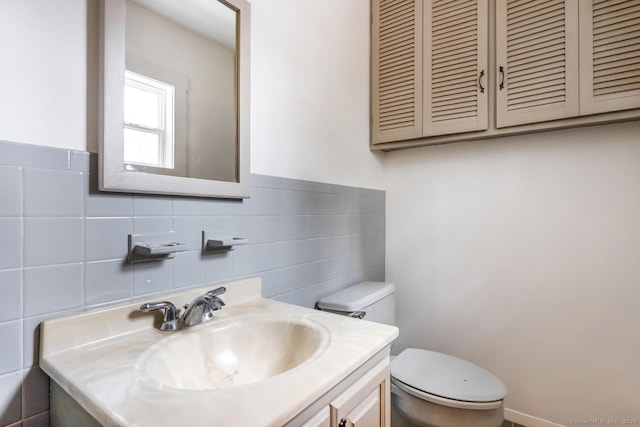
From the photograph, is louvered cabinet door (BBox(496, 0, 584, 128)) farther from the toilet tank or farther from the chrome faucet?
the chrome faucet

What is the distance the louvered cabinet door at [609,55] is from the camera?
3.92 ft

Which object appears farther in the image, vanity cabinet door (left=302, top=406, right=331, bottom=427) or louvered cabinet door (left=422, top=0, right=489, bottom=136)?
louvered cabinet door (left=422, top=0, right=489, bottom=136)

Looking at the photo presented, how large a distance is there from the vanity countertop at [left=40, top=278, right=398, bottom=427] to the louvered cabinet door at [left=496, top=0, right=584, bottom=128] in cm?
121

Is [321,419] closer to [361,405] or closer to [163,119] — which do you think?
[361,405]

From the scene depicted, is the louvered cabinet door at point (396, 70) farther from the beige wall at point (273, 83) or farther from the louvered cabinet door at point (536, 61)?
the louvered cabinet door at point (536, 61)

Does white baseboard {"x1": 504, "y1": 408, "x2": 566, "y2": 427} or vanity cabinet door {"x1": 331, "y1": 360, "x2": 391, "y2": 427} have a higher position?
vanity cabinet door {"x1": 331, "y1": 360, "x2": 391, "y2": 427}

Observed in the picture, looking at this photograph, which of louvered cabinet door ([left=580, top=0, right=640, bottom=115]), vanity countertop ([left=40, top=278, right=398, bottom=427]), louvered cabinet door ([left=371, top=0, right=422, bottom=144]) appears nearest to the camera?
vanity countertop ([left=40, top=278, right=398, bottom=427])

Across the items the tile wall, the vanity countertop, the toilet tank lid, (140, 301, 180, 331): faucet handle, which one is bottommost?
the toilet tank lid

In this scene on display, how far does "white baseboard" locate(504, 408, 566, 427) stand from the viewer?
1.48 m

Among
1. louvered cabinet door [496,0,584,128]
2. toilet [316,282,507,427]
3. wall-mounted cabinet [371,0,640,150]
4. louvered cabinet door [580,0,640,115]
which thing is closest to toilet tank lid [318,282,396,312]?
toilet [316,282,507,427]

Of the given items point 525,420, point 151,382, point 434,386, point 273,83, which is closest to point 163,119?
point 273,83

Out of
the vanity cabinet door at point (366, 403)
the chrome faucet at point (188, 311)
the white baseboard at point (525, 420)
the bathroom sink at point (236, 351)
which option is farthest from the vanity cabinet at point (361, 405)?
the white baseboard at point (525, 420)

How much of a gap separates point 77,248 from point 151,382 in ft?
1.17

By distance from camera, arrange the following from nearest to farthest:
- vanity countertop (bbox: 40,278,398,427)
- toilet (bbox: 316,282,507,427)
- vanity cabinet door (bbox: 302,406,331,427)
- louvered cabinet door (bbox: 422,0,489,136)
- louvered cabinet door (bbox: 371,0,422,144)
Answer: vanity countertop (bbox: 40,278,398,427)
vanity cabinet door (bbox: 302,406,331,427)
toilet (bbox: 316,282,507,427)
louvered cabinet door (bbox: 422,0,489,136)
louvered cabinet door (bbox: 371,0,422,144)
